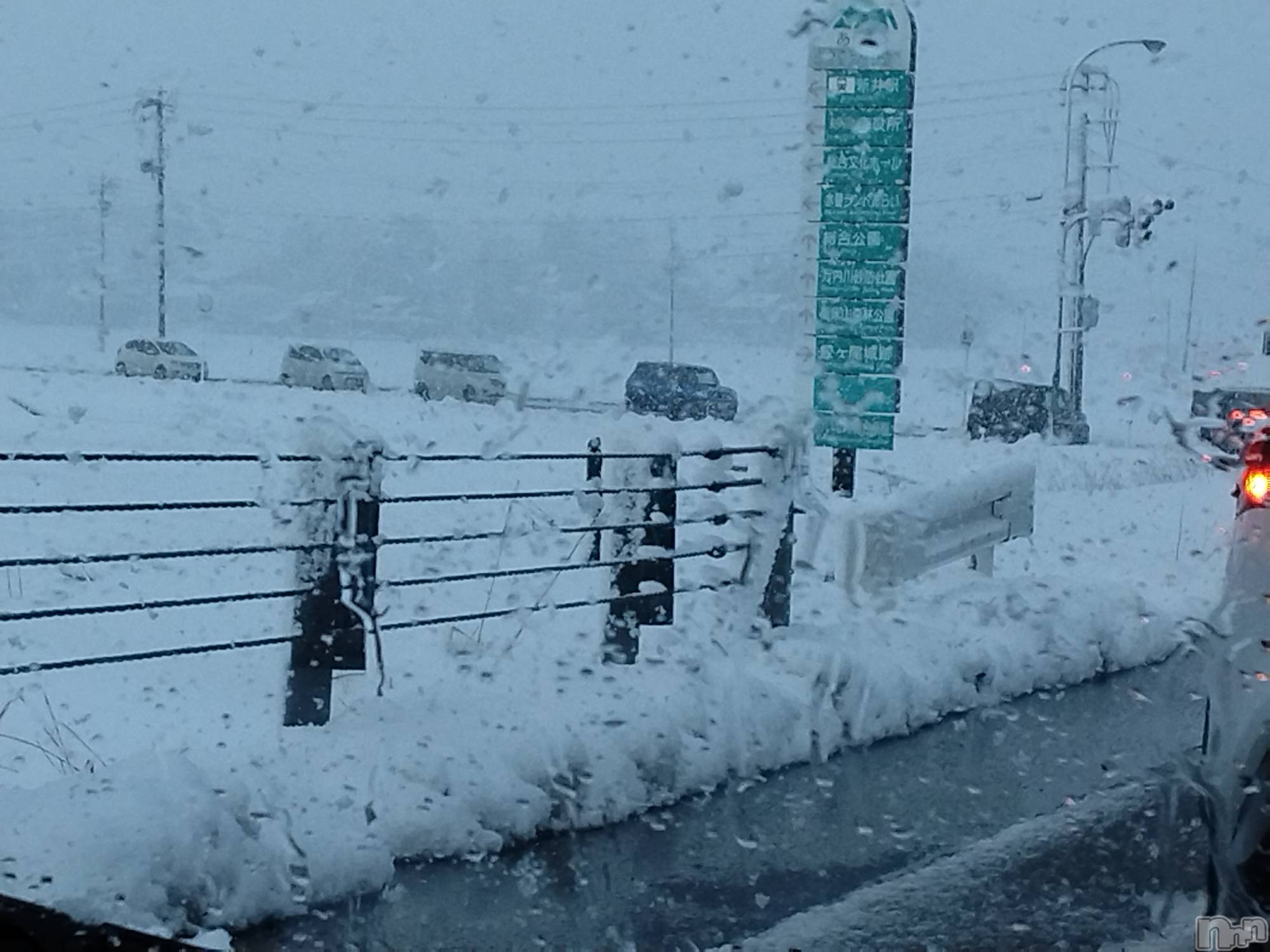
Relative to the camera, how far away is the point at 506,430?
27031 millimetres

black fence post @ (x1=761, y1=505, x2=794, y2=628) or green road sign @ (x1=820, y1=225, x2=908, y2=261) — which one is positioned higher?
green road sign @ (x1=820, y1=225, x2=908, y2=261)

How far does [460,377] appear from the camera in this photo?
144 feet

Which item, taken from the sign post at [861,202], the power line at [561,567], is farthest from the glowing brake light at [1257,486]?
the sign post at [861,202]

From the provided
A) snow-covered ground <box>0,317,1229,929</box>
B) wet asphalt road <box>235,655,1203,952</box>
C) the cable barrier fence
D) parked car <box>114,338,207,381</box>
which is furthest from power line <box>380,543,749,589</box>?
parked car <box>114,338,207,381</box>

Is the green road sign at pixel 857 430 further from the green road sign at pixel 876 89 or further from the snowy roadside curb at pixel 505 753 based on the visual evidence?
the green road sign at pixel 876 89

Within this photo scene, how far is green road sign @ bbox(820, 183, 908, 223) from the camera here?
1110 cm

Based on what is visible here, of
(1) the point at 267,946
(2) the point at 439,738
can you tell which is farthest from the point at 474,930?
(2) the point at 439,738

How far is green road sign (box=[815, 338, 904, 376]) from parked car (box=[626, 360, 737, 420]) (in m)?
28.6

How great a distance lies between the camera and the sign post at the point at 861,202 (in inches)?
438

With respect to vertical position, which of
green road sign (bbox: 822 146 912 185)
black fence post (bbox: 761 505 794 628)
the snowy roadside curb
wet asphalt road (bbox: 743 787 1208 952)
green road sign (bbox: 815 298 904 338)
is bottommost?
wet asphalt road (bbox: 743 787 1208 952)

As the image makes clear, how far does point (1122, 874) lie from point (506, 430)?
72.2ft

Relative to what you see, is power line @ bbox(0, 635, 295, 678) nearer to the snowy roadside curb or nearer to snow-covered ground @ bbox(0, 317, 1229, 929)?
snow-covered ground @ bbox(0, 317, 1229, 929)

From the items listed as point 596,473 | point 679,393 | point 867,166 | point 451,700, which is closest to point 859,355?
point 867,166

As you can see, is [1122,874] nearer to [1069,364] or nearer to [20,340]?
[1069,364]
